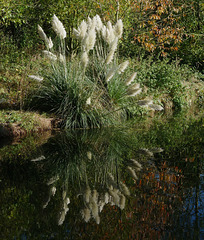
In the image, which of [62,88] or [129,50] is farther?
[129,50]

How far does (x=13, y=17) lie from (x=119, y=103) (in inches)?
170

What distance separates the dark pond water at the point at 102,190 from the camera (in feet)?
6.69

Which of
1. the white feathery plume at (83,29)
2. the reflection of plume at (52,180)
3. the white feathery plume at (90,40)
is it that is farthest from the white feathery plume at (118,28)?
the reflection of plume at (52,180)

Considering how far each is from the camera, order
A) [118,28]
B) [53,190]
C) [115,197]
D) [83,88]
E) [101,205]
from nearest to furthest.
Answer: [101,205]
[115,197]
[53,190]
[118,28]
[83,88]

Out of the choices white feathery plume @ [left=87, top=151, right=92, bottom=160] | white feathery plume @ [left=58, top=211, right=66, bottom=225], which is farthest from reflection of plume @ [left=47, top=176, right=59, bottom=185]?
white feathery plume @ [left=87, top=151, right=92, bottom=160]

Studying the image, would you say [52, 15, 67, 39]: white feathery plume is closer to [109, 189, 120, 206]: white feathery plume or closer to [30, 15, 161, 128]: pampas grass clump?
[30, 15, 161, 128]: pampas grass clump

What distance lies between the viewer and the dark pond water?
6.69ft

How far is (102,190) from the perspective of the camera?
9.00ft

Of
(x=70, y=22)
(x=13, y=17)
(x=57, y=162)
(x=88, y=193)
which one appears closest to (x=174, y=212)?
(x=88, y=193)

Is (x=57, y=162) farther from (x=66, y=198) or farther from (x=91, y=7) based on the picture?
(x=91, y=7)

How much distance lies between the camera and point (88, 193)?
8.69 ft

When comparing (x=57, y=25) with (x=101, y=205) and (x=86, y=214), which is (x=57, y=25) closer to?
(x=101, y=205)

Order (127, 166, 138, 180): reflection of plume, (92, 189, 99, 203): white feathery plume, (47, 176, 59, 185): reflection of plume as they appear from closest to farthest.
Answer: (92, 189, 99, 203): white feathery plume < (47, 176, 59, 185): reflection of plume < (127, 166, 138, 180): reflection of plume

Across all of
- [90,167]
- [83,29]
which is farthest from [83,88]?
[90,167]
